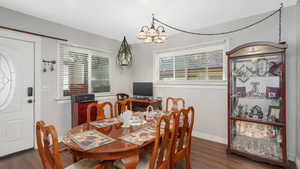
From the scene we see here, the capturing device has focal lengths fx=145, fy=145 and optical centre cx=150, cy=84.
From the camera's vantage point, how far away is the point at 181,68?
385 centimetres

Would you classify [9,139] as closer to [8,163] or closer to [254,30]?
[8,163]

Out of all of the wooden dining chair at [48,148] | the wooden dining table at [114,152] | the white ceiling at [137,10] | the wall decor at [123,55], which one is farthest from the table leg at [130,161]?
the wall decor at [123,55]

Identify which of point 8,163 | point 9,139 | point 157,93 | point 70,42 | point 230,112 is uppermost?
point 70,42

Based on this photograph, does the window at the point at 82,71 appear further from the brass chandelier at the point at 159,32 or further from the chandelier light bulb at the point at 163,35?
the chandelier light bulb at the point at 163,35

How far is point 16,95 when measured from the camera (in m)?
2.68

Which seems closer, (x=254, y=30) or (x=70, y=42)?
(x=254, y=30)

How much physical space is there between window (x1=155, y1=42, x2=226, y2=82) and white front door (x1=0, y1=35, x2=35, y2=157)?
9.72ft

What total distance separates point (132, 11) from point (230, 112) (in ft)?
8.55

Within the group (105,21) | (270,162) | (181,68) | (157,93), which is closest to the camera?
(270,162)

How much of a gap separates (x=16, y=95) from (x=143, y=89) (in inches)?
109

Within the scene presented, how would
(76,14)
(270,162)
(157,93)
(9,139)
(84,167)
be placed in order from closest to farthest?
(84,167)
(270,162)
(9,139)
(76,14)
(157,93)

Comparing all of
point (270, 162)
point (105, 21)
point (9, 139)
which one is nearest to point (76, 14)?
point (105, 21)

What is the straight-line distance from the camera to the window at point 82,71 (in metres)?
3.29

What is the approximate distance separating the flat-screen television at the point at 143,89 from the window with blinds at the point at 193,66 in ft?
1.40
